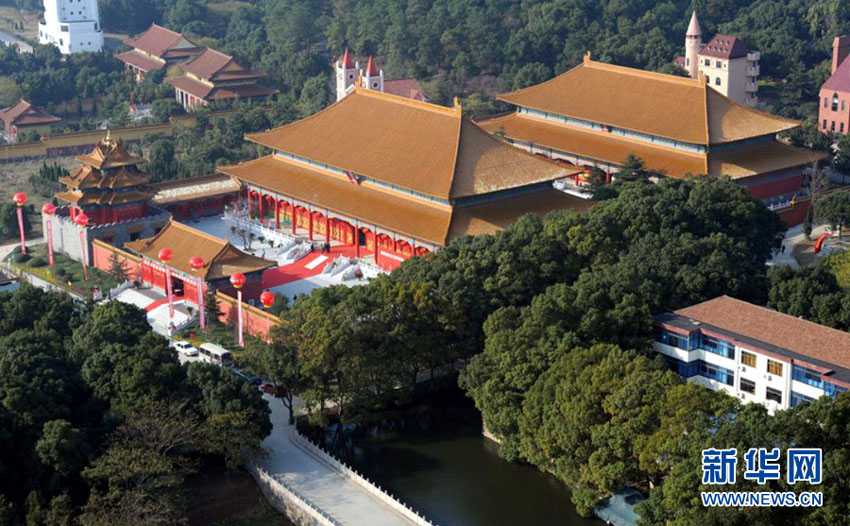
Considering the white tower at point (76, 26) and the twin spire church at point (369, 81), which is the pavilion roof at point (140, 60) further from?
the twin spire church at point (369, 81)

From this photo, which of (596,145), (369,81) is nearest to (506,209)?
(596,145)

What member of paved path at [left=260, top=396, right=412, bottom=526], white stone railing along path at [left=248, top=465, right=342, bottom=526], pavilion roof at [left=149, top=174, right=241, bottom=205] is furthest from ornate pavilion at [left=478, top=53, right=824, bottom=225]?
white stone railing along path at [left=248, top=465, right=342, bottom=526]

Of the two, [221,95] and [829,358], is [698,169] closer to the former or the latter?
[829,358]

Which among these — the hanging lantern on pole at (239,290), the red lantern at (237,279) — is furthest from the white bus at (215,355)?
the red lantern at (237,279)

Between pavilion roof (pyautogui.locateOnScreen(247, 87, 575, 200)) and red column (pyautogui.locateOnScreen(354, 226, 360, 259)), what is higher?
pavilion roof (pyautogui.locateOnScreen(247, 87, 575, 200))

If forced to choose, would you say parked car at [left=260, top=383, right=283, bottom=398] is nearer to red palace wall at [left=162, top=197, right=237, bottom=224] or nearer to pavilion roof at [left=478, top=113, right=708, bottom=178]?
red palace wall at [left=162, top=197, right=237, bottom=224]

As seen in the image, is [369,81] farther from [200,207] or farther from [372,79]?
[200,207]
